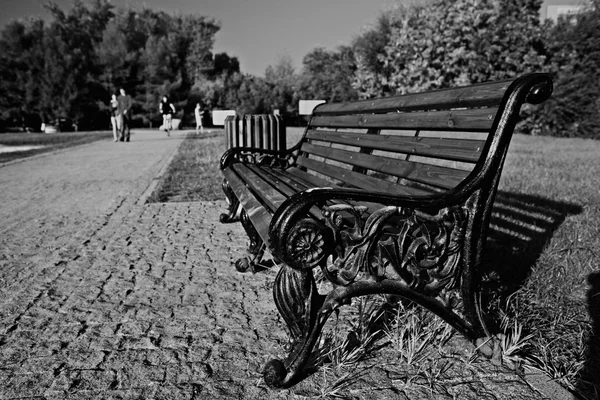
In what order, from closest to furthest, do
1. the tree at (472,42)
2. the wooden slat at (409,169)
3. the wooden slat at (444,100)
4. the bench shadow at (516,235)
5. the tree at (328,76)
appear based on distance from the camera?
1. the wooden slat at (444,100)
2. the wooden slat at (409,169)
3. the bench shadow at (516,235)
4. the tree at (472,42)
5. the tree at (328,76)

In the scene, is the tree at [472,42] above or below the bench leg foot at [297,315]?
above

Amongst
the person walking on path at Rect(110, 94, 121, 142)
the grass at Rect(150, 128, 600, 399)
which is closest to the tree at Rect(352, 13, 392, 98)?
the person walking on path at Rect(110, 94, 121, 142)

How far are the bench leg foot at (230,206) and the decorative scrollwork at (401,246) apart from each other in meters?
2.55

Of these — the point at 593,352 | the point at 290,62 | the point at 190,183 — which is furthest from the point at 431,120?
the point at 290,62

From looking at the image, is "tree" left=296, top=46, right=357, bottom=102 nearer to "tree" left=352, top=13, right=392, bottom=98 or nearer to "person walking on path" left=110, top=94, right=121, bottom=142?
"tree" left=352, top=13, right=392, bottom=98

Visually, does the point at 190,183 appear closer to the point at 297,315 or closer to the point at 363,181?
the point at 363,181

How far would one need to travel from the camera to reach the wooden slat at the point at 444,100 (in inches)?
81.2

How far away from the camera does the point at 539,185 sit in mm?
6551

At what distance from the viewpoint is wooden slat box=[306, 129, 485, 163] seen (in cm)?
216

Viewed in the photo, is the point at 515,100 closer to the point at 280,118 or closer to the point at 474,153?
the point at 474,153

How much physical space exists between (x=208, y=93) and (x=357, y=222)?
46629 millimetres

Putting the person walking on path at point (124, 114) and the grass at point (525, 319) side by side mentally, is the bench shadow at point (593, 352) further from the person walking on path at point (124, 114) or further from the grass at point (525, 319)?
the person walking on path at point (124, 114)

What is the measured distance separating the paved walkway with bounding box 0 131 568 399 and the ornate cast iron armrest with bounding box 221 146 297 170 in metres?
0.73

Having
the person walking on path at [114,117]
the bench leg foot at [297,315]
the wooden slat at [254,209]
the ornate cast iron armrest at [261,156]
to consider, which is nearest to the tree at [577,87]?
the person walking on path at [114,117]
